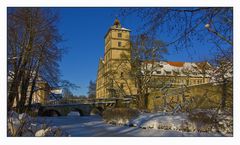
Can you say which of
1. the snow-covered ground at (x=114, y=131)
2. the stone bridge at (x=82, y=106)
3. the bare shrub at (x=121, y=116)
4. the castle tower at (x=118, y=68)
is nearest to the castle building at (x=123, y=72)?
the castle tower at (x=118, y=68)

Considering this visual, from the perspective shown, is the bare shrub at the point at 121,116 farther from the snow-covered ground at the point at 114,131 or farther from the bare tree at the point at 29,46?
the bare tree at the point at 29,46

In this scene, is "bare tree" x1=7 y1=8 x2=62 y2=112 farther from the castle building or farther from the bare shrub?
the castle building

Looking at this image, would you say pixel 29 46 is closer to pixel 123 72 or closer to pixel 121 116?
pixel 121 116

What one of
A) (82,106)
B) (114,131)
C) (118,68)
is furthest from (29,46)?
(82,106)

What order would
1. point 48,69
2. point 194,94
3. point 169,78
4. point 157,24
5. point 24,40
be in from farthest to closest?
point 169,78, point 194,94, point 48,69, point 24,40, point 157,24

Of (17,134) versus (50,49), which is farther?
(50,49)

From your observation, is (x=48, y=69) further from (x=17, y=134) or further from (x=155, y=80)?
(x=155, y=80)

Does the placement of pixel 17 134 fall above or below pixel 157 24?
below

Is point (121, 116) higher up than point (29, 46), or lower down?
lower down

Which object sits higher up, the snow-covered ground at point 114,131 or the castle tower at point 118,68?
the castle tower at point 118,68

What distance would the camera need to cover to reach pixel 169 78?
51.2ft

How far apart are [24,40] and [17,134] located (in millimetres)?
4003

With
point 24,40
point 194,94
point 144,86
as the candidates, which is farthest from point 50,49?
point 144,86
